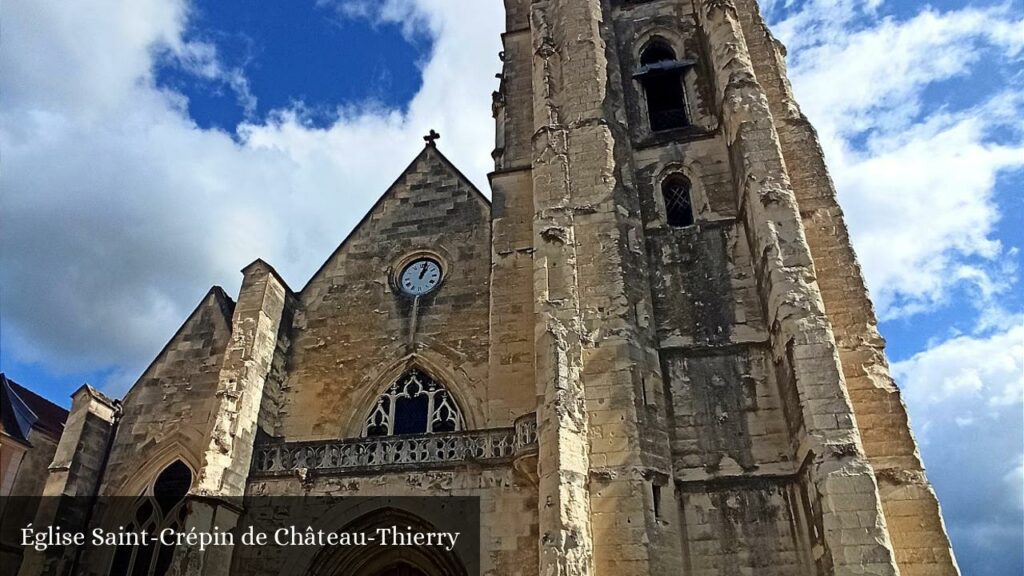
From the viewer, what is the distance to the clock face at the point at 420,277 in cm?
1232

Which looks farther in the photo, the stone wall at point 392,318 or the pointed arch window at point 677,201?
the pointed arch window at point 677,201

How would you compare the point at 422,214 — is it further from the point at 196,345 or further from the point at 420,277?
the point at 196,345

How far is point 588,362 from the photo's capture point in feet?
30.4

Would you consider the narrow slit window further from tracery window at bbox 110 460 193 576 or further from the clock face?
tracery window at bbox 110 460 193 576

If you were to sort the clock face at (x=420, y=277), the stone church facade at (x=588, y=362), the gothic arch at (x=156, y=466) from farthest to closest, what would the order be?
the clock face at (x=420, y=277) < the gothic arch at (x=156, y=466) < the stone church facade at (x=588, y=362)

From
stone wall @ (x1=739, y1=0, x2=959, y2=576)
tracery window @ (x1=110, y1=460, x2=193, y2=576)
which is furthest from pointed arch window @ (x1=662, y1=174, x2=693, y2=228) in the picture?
tracery window @ (x1=110, y1=460, x2=193, y2=576)

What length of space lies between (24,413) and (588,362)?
10.7 metres

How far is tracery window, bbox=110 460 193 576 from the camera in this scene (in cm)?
1027

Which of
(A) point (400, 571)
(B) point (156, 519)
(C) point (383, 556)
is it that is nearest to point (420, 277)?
(C) point (383, 556)

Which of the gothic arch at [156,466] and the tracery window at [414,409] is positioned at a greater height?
the tracery window at [414,409]

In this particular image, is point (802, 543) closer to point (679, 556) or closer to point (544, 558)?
point (679, 556)

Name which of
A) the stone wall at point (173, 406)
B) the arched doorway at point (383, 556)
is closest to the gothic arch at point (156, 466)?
the stone wall at point (173, 406)

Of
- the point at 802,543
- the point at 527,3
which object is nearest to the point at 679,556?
the point at 802,543

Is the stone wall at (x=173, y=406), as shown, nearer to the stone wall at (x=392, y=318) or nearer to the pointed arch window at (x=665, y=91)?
the stone wall at (x=392, y=318)
